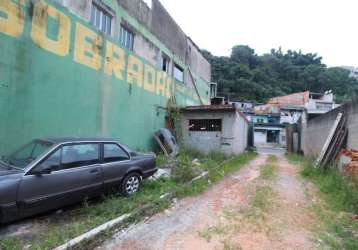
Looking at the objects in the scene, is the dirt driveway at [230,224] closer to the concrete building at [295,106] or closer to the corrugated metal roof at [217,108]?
the corrugated metal roof at [217,108]

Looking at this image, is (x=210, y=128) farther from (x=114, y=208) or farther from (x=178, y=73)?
(x=114, y=208)

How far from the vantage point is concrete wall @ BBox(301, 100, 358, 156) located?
8852 mm

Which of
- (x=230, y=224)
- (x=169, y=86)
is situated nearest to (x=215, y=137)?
(x=169, y=86)

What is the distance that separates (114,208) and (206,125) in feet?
32.4

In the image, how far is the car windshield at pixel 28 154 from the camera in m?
4.48

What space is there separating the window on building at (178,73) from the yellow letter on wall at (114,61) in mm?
6194

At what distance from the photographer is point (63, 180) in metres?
4.56

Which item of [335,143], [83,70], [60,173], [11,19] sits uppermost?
A: [11,19]

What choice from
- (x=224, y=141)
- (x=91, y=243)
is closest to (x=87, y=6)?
(x=91, y=243)

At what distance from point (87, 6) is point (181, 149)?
7.89m

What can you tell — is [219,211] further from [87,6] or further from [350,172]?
[87,6]

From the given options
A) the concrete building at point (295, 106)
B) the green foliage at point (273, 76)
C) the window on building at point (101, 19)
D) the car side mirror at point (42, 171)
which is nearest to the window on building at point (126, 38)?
the window on building at point (101, 19)

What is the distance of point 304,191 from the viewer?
24.5 feet

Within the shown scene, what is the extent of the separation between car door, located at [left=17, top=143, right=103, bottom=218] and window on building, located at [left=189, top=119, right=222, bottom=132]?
9.34 m
